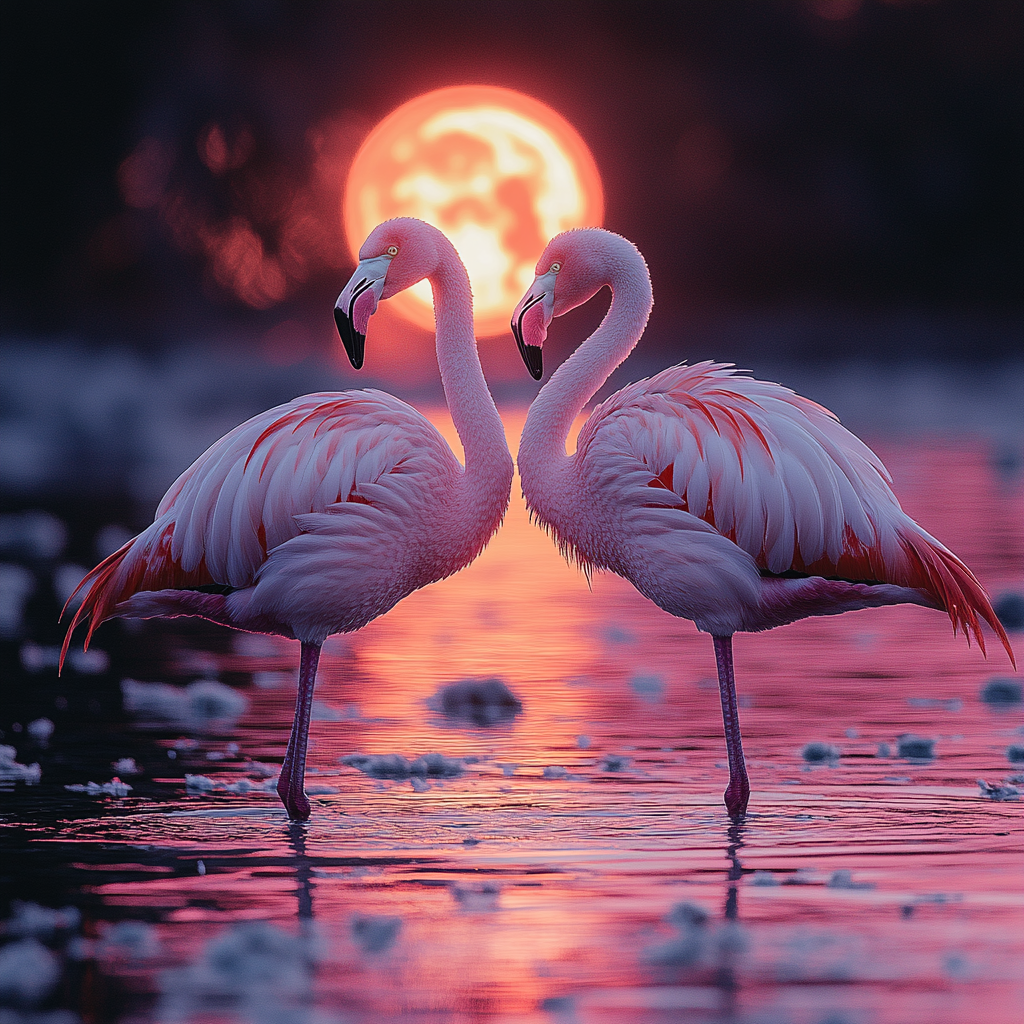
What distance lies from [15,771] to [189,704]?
1.07m

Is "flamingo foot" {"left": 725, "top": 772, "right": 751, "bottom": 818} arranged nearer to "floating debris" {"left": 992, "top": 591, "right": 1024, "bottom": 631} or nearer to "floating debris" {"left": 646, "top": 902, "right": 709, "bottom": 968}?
"floating debris" {"left": 646, "top": 902, "right": 709, "bottom": 968}

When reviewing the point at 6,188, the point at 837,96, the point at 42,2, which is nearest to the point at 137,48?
the point at 42,2

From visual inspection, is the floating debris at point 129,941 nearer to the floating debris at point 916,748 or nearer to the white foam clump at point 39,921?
the white foam clump at point 39,921

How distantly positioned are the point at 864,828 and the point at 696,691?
75.5 inches

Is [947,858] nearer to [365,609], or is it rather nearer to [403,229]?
[365,609]

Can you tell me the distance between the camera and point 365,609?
4.97 meters

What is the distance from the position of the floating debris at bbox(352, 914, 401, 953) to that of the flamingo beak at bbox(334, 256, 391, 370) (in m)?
1.94

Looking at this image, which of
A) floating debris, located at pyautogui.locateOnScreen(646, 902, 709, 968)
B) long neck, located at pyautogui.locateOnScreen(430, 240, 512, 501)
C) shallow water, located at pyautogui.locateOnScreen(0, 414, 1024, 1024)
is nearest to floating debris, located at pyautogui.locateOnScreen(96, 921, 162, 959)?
shallow water, located at pyautogui.locateOnScreen(0, 414, 1024, 1024)

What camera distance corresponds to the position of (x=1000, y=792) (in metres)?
4.68

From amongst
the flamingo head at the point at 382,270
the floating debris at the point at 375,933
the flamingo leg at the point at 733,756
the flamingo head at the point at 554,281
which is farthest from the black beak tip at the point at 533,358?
the floating debris at the point at 375,933

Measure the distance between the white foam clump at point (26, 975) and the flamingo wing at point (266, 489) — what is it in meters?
1.70

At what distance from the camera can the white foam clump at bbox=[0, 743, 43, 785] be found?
4980 mm

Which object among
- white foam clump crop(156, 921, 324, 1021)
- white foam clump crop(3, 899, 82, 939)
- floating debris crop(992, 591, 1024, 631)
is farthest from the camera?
floating debris crop(992, 591, 1024, 631)

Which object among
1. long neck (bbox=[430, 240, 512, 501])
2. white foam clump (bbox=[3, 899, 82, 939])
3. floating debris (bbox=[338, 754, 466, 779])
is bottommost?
white foam clump (bbox=[3, 899, 82, 939])
